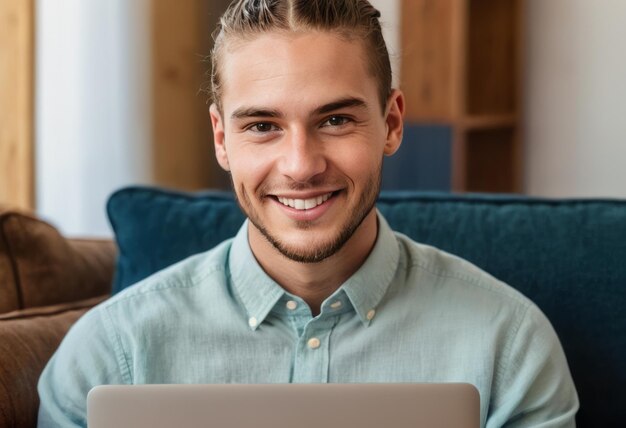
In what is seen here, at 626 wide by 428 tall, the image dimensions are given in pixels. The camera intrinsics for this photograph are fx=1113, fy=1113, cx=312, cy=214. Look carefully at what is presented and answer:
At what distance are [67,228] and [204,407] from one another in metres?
2.45

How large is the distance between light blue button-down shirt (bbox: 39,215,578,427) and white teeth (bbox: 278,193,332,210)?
0.45 ft

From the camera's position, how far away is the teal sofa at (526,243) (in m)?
1.59

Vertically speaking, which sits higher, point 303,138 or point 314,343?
point 303,138

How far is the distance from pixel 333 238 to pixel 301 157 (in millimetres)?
123

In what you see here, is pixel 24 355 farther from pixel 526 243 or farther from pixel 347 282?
pixel 526 243

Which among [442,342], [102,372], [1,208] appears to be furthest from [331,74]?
[1,208]

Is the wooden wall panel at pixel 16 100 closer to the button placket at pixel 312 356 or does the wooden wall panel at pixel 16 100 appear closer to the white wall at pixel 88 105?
the white wall at pixel 88 105

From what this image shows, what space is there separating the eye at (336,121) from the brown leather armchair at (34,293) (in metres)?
0.52

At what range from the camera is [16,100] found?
3215mm

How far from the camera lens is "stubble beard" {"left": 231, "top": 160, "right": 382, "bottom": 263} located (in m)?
1.42

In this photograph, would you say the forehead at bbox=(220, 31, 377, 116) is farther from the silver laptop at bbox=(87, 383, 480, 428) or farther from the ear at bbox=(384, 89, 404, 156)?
Answer: the silver laptop at bbox=(87, 383, 480, 428)

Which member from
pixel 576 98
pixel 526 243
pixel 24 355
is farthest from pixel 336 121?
pixel 576 98

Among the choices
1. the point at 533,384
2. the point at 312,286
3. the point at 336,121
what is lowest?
the point at 533,384

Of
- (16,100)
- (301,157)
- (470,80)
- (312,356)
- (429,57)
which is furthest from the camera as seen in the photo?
(470,80)
